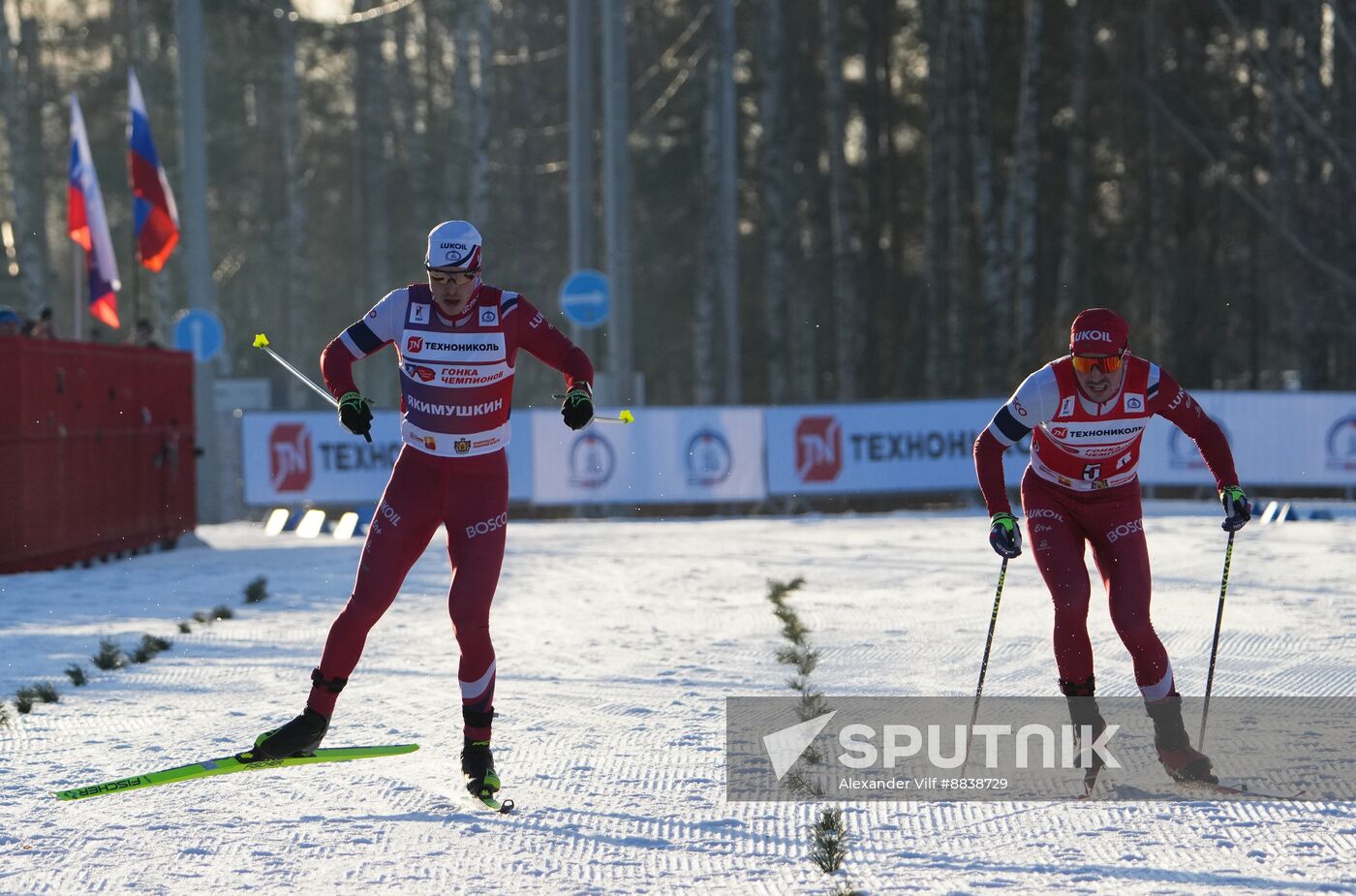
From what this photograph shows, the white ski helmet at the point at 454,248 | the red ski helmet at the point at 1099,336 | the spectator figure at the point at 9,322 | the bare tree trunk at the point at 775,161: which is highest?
the bare tree trunk at the point at 775,161

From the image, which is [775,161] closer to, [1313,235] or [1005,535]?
[1313,235]

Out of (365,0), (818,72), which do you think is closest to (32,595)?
(365,0)

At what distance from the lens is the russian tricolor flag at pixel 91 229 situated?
1872 centimetres

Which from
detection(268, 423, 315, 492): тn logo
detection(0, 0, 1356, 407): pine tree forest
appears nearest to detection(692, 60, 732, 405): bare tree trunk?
detection(0, 0, 1356, 407): pine tree forest

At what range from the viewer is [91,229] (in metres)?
18.7

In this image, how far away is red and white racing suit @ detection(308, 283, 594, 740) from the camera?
242 inches

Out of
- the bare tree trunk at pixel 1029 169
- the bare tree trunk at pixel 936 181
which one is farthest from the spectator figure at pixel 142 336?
the bare tree trunk at pixel 936 181

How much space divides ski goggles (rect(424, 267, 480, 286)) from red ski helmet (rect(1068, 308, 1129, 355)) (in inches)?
84.2

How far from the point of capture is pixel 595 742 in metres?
7.05

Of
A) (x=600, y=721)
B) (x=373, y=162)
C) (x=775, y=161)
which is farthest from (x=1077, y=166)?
(x=600, y=721)

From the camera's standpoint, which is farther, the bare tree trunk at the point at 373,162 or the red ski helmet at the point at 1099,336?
the bare tree trunk at the point at 373,162

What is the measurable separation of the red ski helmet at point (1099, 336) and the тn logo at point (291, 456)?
1525 centimetres

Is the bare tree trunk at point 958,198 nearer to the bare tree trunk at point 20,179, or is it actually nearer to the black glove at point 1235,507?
the bare tree trunk at point 20,179

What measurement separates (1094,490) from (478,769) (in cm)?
251
